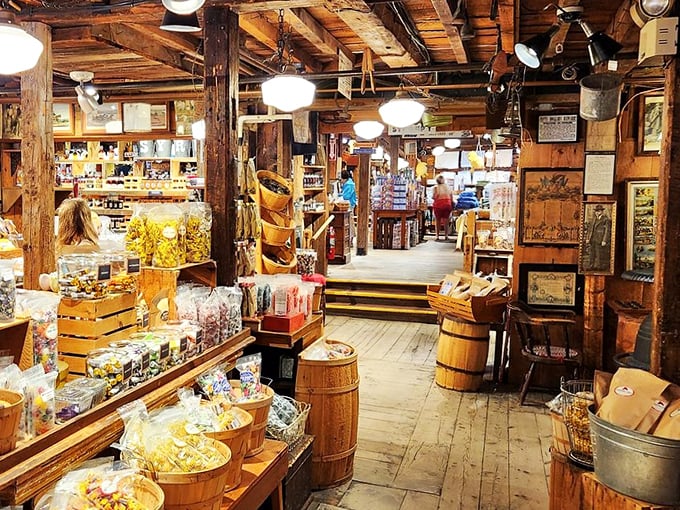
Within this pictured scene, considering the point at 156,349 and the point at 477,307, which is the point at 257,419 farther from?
the point at 477,307

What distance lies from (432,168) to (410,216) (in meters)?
7.01

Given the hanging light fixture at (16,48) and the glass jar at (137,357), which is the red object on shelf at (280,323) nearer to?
the glass jar at (137,357)

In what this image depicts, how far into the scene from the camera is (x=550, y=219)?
523 centimetres

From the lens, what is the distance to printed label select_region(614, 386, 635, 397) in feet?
7.93

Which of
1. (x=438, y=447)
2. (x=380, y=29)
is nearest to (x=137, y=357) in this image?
(x=438, y=447)

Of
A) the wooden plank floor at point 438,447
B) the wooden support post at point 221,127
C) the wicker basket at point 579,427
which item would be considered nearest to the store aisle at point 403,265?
the wooden plank floor at point 438,447

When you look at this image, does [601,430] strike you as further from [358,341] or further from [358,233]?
[358,233]

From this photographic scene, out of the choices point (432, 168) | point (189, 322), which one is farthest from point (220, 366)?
point (432, 168)

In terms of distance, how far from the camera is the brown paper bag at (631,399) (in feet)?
7.70

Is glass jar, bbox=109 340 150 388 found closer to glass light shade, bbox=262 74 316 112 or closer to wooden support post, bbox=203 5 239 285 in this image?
wooden support post, bbox=203 5 239 285

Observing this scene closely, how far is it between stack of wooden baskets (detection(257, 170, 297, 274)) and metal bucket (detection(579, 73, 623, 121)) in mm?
2514

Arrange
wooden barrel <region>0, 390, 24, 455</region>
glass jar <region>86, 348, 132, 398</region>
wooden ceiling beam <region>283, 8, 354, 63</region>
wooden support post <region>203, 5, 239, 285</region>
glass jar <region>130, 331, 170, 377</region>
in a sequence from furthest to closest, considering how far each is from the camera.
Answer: wooden ceiling beam <region>283, 8, 354, 63</region> < wooden support post <region>203, 5, 239, 285</region> < glass jar <region>130, 331, 170, 377</region> < glass jar <region>86, 348, 132, 398</region> < wooden barrel <region>0, 390, 24, 455</region>

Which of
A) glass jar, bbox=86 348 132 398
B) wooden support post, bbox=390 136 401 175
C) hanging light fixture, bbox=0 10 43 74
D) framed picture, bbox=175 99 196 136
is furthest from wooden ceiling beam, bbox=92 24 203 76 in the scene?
wooden support post, bbox=390 136 401 175

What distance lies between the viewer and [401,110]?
16.0 feet
